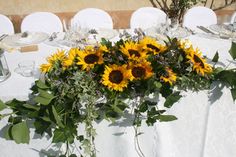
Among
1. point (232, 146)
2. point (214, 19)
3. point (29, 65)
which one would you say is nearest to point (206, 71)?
point (232, 146)

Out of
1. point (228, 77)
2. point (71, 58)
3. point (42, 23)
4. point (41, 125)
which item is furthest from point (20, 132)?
point (42, 23)

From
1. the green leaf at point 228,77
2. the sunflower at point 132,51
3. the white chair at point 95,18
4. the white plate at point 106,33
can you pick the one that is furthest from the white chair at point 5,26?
the green leaf at point 228,77

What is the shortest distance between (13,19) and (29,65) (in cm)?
196

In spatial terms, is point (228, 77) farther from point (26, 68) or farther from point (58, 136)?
point (26, 68)

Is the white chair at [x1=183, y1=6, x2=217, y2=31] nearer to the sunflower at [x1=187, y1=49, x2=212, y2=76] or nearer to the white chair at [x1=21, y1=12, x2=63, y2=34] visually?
the white chair at [x1=21, y1=12, x2=63, y2=34]

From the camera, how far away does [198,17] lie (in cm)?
219

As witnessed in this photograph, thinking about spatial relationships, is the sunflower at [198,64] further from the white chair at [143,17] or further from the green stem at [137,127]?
the white chair at [143,17]

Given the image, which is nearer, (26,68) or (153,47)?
(153,47)

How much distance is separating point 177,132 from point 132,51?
0.46 m

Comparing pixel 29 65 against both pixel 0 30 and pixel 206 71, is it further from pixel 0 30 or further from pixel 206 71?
pixel 0 30

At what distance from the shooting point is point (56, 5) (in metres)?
2.97

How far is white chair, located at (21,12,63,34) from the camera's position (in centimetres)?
206

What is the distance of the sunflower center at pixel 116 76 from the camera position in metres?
0.87

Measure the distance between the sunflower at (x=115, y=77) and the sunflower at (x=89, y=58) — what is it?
6cm
